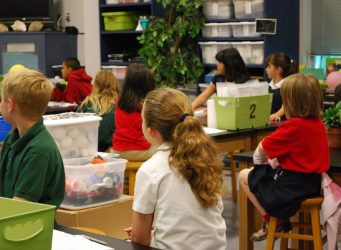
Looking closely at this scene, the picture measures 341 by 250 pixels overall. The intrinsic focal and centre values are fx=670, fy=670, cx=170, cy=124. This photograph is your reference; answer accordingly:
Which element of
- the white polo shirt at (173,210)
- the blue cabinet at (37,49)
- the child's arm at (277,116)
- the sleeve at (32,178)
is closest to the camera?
the white polo shirt at (173,210)

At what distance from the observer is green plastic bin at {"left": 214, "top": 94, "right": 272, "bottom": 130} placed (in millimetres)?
4602

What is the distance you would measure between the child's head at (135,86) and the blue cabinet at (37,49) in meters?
3.89

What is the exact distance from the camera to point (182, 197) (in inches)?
88.6

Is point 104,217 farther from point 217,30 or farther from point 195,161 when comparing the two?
point 217,30

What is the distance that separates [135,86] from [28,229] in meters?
2.96

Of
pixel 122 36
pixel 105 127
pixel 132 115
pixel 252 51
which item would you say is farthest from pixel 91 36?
pixel 132 115

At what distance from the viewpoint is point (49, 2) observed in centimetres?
848

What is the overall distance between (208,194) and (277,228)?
138 cm

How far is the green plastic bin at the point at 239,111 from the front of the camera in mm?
4602

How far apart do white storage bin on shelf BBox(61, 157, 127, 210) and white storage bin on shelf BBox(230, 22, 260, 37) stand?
3369mm

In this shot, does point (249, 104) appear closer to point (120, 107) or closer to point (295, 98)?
point (120, 107)

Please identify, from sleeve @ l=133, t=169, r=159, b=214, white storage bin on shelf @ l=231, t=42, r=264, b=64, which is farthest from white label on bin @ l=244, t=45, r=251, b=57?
sleeve @ l=133, t=169, r=159, b=214

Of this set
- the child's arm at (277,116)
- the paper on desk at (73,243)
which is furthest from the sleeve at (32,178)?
the child's arm at (277,116)

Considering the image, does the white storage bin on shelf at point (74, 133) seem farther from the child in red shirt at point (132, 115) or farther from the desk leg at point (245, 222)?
the child in red shirt at point (132, 115)
